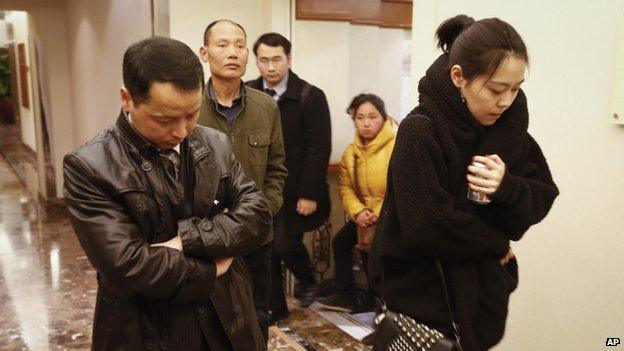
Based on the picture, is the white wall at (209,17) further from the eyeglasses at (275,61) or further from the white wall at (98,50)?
the eyeglasses at (275,61)

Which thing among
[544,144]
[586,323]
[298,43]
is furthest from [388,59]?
[586,323]

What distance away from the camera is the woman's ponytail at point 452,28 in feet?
5.32

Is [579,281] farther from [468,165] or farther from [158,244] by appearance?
[158,244]

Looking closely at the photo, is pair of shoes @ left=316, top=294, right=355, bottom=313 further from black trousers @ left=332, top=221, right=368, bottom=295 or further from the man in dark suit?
the man in dark suit

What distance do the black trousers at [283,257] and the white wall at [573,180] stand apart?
4.94 ft

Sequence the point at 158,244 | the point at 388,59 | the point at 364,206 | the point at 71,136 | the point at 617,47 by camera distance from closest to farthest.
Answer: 1. the point at 158,244
2. the point at 617,47
3. the point at 364,206
4. the point at 388,59
5. the point at 71,136

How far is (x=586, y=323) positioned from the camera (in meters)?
2.25

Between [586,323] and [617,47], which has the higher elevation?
[617,47]

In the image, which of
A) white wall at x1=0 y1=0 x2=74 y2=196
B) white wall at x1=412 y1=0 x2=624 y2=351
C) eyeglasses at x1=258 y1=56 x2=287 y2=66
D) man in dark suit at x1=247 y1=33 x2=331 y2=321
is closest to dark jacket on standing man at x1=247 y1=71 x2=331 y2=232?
man in dark suit at x1=247 y1=33 x2=331 y2=321

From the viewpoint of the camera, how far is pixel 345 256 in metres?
4.07

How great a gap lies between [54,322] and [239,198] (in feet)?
8.97

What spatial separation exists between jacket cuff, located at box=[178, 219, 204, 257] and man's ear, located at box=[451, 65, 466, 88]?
73 centimetres

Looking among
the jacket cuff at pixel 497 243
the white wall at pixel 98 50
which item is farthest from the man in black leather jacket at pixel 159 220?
the white wall at pixel 98 50

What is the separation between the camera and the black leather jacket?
53.7 inches
